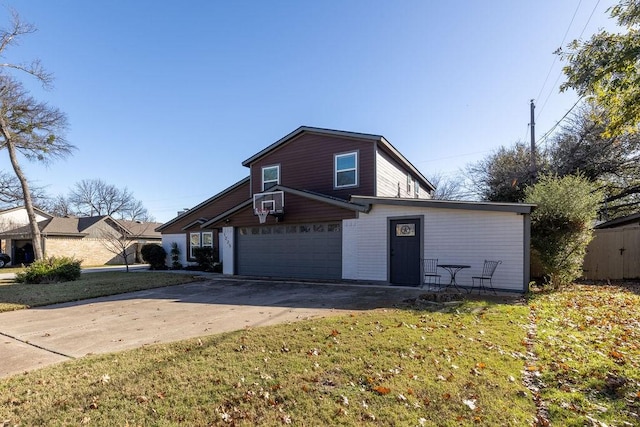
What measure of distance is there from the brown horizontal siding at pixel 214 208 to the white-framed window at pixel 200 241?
1.58 feet

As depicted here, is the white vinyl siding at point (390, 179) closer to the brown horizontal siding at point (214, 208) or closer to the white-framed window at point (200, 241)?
the brown horizontal siding at point (214, 208)

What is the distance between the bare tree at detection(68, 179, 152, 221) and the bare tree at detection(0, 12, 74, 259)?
36.1m

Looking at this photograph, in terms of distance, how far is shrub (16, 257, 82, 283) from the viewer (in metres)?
14.2

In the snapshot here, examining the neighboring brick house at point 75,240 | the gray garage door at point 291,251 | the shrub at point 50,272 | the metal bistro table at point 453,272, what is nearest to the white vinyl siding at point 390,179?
the gray garage door at point 291,251

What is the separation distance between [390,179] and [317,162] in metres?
3.42

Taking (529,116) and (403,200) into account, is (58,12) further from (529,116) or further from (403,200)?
(529,116)

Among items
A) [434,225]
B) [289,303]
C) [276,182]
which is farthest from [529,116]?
[289,303]

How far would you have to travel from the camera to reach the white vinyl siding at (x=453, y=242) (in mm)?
9922

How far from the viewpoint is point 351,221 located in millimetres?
12828

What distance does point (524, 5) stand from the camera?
9484 mm

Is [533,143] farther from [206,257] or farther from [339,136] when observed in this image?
[206,257]

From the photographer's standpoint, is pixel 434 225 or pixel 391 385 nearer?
pixel 391 385

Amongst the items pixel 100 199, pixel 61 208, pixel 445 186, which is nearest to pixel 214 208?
pixel 445 186

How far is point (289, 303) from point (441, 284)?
531 centimetres
